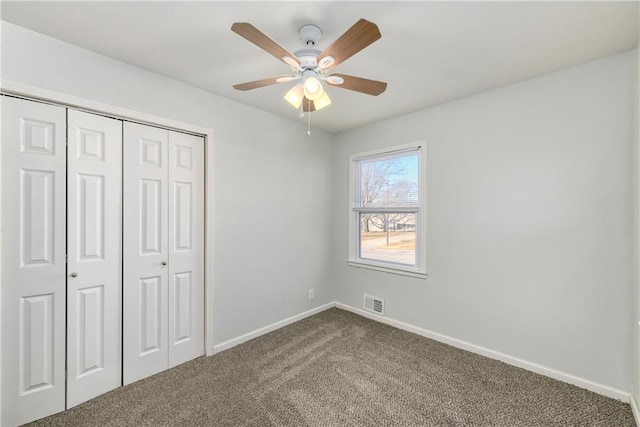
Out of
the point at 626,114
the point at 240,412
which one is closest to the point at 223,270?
the point at 240,412

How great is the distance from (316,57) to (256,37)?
452 mm

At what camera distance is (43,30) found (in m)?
1.73

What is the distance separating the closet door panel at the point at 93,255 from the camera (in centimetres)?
193

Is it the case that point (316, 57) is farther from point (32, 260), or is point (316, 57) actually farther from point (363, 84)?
point (32, 260)

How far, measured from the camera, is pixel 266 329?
3066 millimetres

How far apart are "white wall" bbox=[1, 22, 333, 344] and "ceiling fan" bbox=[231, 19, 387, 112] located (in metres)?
0.92

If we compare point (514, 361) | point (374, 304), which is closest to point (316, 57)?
point (374, 304)

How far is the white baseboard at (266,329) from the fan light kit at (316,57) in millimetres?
2317

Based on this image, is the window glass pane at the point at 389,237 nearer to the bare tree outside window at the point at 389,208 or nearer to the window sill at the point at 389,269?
the bare tree outside window at the point at 389,208

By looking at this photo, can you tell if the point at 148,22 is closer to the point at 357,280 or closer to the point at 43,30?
the point at 43,30

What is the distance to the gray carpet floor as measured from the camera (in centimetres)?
181

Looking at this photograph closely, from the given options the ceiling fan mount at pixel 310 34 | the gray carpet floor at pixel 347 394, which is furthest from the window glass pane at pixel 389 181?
the ceiling fan mount at pixel 310 34

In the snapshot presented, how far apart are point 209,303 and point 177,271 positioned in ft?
1.40

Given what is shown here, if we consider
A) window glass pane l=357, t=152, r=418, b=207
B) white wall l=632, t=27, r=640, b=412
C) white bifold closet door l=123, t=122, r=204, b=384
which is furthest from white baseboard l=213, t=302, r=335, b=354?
white wall l=632, t=27, r=640, b=412
